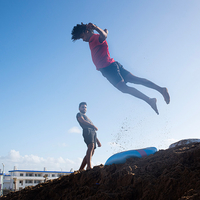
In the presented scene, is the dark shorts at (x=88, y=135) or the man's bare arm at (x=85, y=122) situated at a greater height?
the man's bare arm at (x=85, y=122)

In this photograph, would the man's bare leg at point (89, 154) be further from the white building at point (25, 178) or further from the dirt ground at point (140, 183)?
the white building at point (25, 178)

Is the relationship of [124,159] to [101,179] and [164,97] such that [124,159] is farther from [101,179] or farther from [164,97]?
[164,97]

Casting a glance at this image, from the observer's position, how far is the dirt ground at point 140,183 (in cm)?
208

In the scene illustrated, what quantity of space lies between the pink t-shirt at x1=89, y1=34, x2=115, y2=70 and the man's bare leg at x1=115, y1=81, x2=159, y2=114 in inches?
25.0

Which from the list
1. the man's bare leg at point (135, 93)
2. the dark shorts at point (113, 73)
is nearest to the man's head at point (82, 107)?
the dark shorts at point (113, 73)

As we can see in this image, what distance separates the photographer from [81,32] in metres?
5.25

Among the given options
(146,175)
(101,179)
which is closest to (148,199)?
(146,175)

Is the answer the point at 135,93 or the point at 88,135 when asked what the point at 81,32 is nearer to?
the point at 135,93

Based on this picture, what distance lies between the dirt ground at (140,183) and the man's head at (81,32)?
3.38 metres

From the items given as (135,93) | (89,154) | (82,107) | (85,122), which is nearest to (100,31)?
(135,93)

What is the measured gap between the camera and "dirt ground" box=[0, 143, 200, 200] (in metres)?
2.08

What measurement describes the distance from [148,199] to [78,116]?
153 inches

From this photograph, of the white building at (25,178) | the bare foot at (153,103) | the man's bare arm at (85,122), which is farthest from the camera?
the white building at (25,178)

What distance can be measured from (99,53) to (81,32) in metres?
0.81
